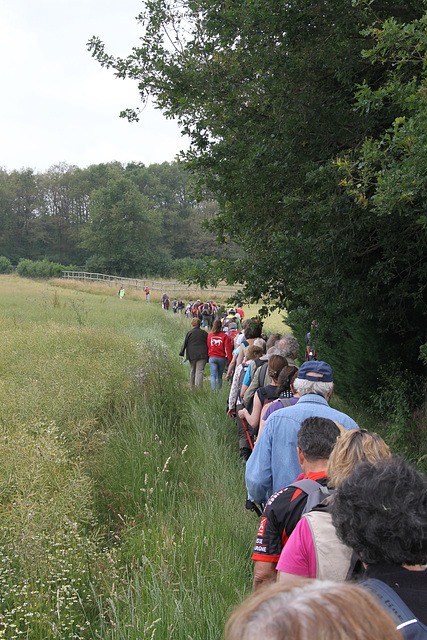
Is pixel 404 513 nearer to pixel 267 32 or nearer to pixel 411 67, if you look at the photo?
pixel 411 67

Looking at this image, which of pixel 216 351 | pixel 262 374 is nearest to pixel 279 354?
pixel 262 374

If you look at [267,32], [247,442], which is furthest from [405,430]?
[267,32]

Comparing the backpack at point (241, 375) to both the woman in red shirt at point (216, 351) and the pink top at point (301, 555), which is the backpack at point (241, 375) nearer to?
the woman in red shirt at point (216, 351)

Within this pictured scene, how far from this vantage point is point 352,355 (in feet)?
34.4

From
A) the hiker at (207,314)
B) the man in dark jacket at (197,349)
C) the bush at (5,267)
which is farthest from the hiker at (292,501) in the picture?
the bush at (5,267)

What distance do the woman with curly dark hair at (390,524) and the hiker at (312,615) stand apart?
2.33ft

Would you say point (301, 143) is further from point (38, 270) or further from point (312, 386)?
point (38, 270)

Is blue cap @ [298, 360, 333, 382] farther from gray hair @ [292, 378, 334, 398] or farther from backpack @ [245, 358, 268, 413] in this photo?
backpack @ [245, 358, 268, 413]

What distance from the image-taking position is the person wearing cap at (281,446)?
135 inches

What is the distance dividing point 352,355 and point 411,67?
5224 mm

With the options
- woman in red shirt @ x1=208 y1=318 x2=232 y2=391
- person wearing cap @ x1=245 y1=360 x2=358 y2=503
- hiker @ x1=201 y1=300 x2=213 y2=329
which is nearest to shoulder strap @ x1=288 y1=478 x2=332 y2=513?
person wearing cap @ x1=245 y1=360 x2=358 y2=503

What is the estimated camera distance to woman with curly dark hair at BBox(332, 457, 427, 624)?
1658 millimetres

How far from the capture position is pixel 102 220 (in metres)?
85.9

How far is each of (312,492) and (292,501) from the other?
123 millimetres
